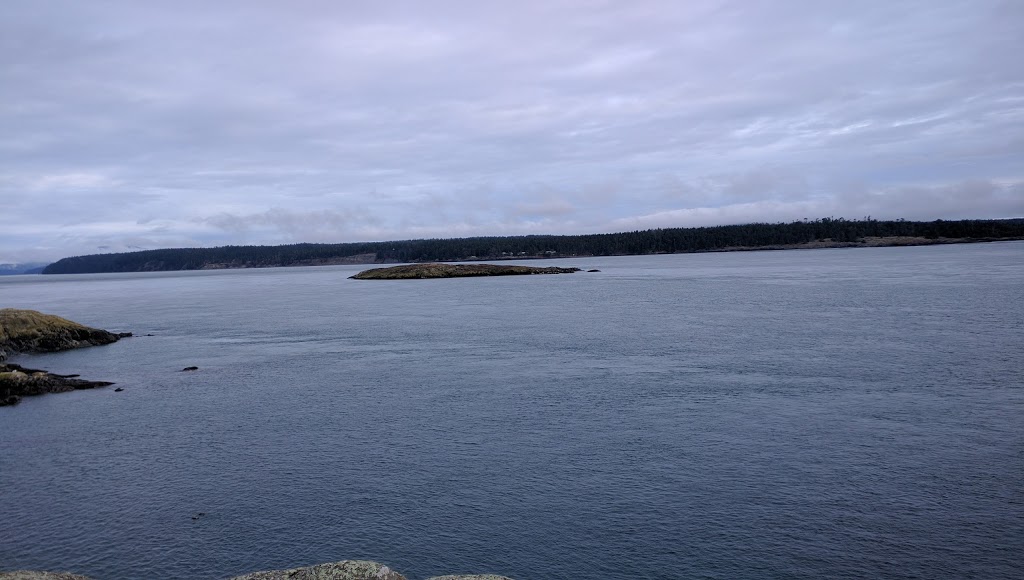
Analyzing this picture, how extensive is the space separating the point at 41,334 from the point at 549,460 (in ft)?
128

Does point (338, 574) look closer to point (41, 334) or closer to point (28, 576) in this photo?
point (28, 576)

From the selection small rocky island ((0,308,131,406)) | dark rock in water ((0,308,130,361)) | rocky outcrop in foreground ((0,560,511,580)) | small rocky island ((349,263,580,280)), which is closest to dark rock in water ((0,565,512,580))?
rocky outcrop in foreground ((0,560,511,580))

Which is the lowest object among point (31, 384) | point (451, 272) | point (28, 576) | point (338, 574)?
point (31, 384)

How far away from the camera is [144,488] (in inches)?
643

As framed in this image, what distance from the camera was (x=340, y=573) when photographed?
9.14 metres

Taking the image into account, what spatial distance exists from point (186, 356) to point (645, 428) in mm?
27899

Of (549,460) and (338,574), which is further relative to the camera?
(549,460)

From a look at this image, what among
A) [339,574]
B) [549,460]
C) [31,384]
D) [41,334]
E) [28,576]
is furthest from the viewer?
[41,334]

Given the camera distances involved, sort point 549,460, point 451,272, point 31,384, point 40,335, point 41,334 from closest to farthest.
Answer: point 549,460
point 31,384
point 40,335
point 41,334
point 451,272

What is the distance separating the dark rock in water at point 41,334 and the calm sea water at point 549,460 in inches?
197

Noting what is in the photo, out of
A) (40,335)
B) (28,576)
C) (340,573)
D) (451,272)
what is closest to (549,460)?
(340,573)

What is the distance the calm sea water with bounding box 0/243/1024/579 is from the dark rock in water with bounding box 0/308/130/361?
501 cm

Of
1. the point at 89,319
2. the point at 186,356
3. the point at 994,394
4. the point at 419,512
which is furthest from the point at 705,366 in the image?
the point at 89,319

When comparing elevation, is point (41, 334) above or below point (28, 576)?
above
